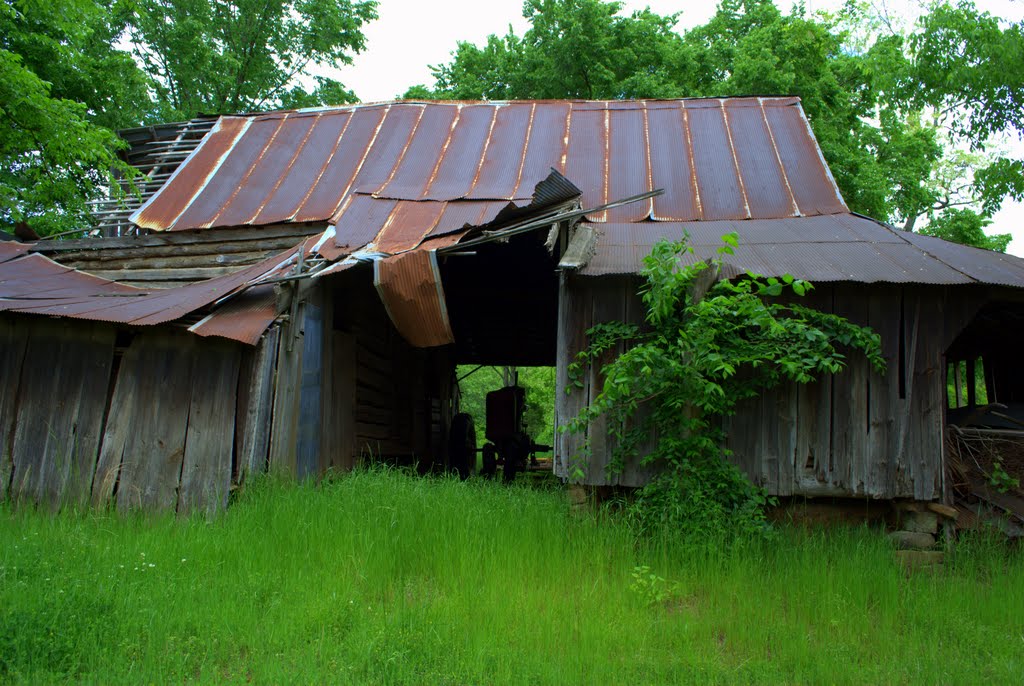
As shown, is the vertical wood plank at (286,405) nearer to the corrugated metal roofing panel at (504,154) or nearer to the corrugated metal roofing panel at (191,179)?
the corrugated metal roofing panel at (504,154)

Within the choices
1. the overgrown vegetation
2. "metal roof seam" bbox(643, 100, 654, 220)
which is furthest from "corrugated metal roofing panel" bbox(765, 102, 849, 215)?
the overgrown vegetation

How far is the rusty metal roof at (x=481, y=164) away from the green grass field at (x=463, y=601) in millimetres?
3480

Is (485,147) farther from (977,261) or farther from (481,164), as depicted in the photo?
(977,261)

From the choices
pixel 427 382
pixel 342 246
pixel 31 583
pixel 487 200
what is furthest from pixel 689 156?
pixel 31 583

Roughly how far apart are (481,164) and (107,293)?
511 centimetres

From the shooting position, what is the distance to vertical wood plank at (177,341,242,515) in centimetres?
697

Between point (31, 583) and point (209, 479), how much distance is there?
2121mm

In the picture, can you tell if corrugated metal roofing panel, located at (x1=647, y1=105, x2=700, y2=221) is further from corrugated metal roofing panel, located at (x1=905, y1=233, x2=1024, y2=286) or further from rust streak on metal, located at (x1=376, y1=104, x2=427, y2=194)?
rust streak on metal, located at (x1=376, y1=104, x2=427, y2=194)

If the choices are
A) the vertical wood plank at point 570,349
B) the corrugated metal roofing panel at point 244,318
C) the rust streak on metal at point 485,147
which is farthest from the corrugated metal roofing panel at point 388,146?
the vertical wood plank at point 570,349

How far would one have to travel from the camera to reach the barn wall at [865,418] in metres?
6.93

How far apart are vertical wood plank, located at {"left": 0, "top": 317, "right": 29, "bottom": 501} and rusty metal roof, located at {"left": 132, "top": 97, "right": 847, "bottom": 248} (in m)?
2.45

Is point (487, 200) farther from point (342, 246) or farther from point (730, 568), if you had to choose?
point (730, 568)

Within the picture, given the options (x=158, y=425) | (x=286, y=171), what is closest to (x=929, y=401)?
(x=158, y=425)

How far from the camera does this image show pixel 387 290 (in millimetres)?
7383
